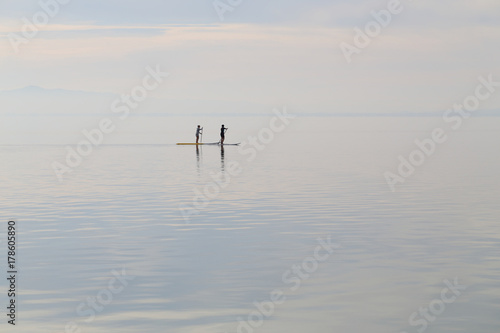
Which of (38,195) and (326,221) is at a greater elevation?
(38,195)

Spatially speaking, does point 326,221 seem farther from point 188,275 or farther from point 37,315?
point 37,315

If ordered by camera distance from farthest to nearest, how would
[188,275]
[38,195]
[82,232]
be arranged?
[38,195] < [82,232] < [188,275]

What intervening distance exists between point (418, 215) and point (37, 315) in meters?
16.7

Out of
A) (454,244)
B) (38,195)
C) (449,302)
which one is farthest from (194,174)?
(449,302)

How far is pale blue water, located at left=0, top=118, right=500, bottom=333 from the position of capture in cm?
1484

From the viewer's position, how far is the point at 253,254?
20641 millimetres

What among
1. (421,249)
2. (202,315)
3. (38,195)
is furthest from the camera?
(38,195)

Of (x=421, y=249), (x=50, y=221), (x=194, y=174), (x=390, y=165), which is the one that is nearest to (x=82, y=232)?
(x=50, y=221)

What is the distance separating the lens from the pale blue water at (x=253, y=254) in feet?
48.7

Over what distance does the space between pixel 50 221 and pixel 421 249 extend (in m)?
12.3

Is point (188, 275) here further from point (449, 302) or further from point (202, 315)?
point (449, 302)

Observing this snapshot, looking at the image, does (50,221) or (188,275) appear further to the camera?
(50,221)

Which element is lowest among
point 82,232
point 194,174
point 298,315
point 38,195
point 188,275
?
point 298,315

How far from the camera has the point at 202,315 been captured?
1478cm
